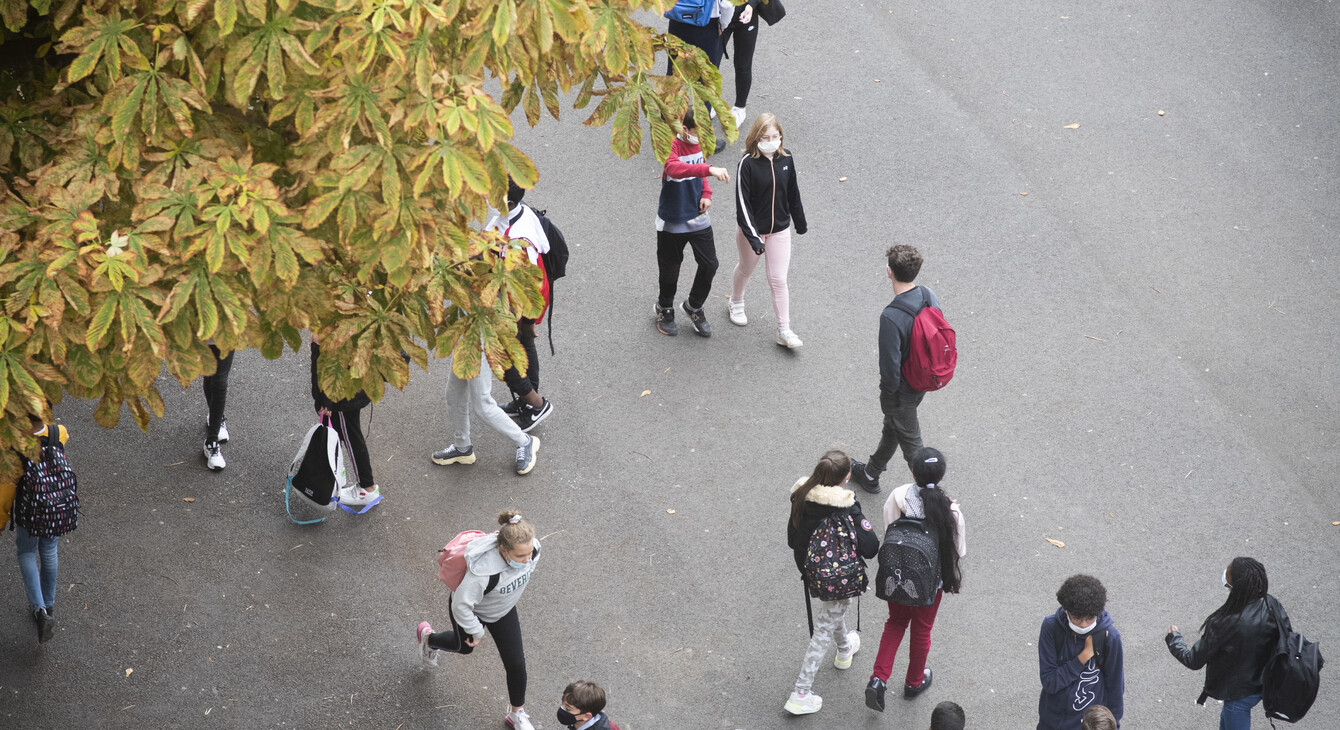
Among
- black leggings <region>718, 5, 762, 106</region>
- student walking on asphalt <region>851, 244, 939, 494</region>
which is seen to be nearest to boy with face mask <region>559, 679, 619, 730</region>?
student walking on asphalt <region>851, 244, 939, 494</region>

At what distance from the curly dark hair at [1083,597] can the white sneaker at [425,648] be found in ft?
10.9

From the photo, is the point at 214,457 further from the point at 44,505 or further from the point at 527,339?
the point at 527,339

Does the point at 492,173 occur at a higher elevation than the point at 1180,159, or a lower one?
higher

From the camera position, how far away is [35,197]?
4.08 meters

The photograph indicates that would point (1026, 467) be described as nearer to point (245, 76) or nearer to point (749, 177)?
point (749, 177)

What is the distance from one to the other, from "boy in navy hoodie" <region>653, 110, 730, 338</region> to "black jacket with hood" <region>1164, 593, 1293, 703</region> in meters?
4.05

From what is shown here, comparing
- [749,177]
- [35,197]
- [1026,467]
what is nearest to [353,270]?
[35,197]

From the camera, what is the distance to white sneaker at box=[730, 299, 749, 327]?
28.8ft

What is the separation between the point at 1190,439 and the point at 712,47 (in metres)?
4.89

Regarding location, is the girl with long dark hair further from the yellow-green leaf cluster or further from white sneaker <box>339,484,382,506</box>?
white sneaker <box>339,484,382,506</box>

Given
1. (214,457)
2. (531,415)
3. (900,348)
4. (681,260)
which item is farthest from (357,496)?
(900,348)

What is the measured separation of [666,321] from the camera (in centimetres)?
869

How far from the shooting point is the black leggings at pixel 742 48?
9764 millimetres

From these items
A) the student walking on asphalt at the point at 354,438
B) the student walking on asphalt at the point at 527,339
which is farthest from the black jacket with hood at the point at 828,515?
the student walking on asphalt at the point at 354,438
